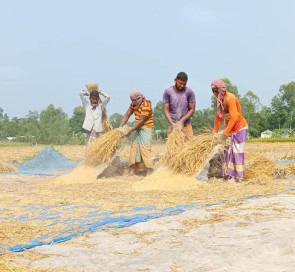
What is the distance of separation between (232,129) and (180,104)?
132cm

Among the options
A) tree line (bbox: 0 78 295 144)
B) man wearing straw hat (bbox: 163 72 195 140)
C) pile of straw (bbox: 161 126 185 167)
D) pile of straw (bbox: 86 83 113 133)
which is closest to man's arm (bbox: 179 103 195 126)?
man wearing straw hat (bbox: 163 72 195 140)

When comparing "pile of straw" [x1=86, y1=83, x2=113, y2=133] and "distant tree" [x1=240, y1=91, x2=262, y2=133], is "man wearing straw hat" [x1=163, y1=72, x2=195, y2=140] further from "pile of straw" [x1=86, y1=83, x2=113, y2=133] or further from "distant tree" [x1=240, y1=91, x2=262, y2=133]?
"distant tree" [x1=240, y1=91, x2=262, y2=133]

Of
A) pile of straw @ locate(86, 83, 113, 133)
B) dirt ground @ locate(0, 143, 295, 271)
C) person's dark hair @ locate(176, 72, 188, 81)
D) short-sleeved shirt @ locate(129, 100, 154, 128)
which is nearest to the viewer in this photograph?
dirt ground @ locate(0, 143, 295, 271)

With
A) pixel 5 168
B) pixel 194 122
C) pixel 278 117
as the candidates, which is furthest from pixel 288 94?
pixel 5 168

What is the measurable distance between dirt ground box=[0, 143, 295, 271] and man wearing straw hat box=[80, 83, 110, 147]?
1000 millimetres

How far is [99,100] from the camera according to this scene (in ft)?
29.0

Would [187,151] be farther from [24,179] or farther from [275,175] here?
[24,179]

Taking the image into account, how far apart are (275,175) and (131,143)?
2.58m

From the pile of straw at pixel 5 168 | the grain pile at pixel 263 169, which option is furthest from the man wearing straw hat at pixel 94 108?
the grain pile at pixel 263 169

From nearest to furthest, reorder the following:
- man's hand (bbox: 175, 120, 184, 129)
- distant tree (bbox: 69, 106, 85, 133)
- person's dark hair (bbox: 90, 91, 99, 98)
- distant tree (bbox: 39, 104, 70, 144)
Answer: man's hand (bbox: 175, 120, 184, 129) → person's dark hair (bbox: 90, 91, 99, 98) → distant tree (bbox: 39, 104, 70, 144) → distant tree (bbox: 69, 106, 85, 133)

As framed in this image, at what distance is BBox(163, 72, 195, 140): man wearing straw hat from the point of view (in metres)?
8.10

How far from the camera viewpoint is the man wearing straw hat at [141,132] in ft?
27.5

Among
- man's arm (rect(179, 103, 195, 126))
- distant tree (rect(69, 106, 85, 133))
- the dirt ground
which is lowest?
the dirt ground

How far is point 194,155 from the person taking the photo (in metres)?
7.00
